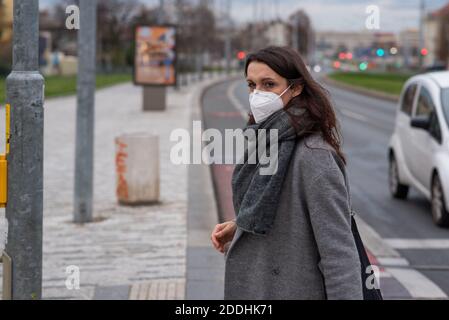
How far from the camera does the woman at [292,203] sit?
298 centimetres

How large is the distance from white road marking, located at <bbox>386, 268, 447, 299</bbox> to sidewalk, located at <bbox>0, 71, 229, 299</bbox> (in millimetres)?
1452

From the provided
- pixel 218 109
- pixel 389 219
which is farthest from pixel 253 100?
pixel 218 109

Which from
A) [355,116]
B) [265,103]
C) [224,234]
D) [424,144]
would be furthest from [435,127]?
[355,116]

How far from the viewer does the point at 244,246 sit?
316 centimetres

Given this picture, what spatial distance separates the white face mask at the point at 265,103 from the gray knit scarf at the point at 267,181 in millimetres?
25

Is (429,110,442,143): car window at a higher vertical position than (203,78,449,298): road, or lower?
higher

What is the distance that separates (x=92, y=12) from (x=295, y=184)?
22.0 ft

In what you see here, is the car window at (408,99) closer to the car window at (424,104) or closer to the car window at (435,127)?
the car window at (424,104)

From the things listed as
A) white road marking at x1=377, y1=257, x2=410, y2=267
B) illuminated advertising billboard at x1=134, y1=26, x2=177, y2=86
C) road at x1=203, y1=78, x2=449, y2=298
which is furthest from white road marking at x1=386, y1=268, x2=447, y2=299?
illuminated advertising billboard at x1=134, y1=26, x2=177, y2=86

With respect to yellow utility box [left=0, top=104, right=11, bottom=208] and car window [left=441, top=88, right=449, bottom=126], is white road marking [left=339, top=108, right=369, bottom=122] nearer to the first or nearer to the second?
car window [left=441, top=88, right=449, bottom=126]

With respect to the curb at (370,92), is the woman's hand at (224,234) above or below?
above

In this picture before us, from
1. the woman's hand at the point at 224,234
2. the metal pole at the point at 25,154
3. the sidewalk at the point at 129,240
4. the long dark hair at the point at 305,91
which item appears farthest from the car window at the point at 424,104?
the long dark hair at the point at 305,91

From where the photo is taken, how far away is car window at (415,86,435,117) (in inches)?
419
